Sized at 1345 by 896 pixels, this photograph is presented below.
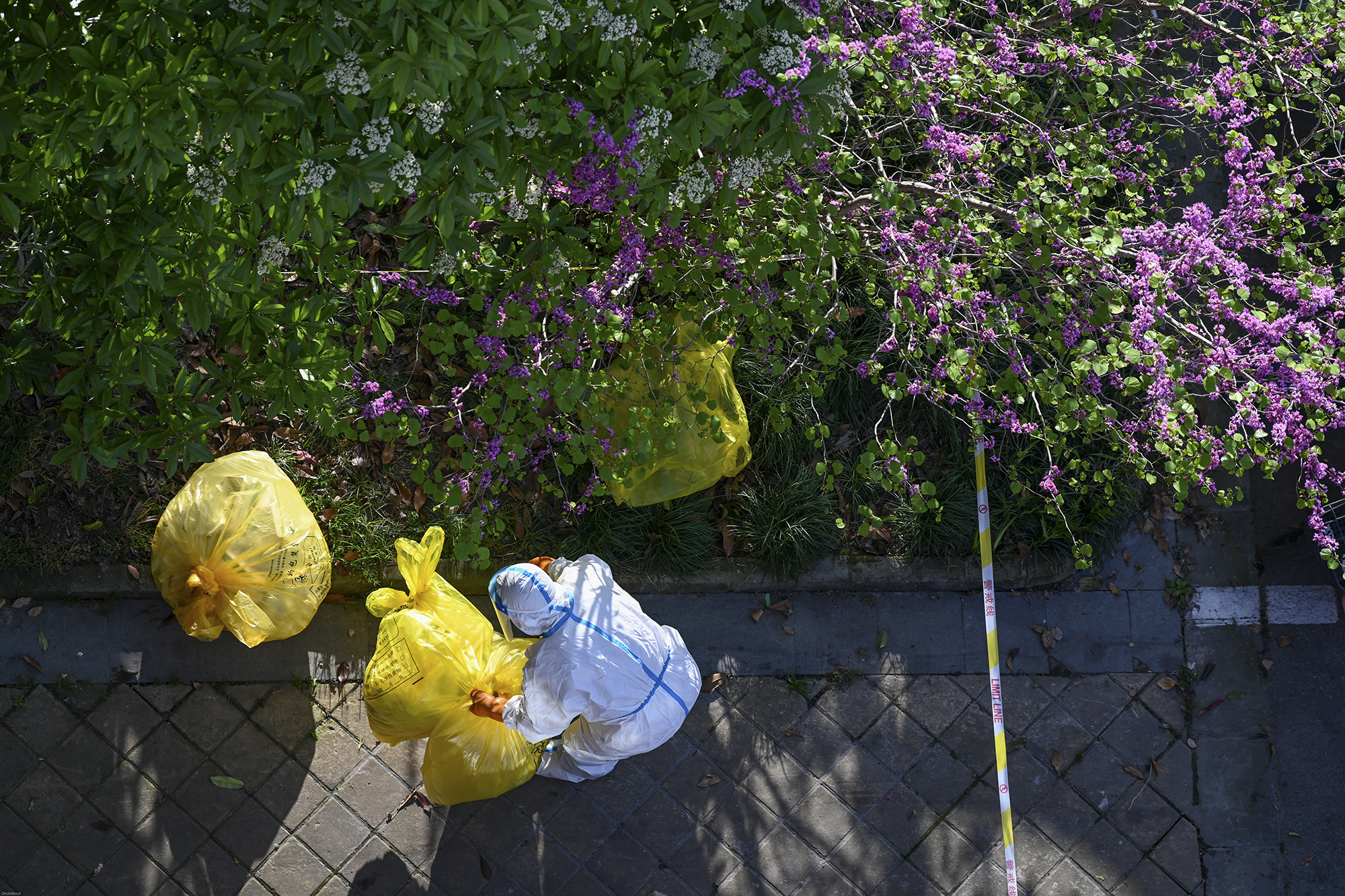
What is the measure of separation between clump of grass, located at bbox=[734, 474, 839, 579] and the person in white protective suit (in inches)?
33.7

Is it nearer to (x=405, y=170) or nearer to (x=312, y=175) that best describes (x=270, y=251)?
(x=312, y=175)

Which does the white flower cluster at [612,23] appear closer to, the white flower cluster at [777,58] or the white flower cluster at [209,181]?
the white flower cluster at [777,58]

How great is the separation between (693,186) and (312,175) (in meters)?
1.22

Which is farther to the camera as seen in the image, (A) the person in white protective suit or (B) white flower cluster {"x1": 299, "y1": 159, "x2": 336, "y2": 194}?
(A) the person in white protective suit

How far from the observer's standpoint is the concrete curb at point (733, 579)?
4.77 meters

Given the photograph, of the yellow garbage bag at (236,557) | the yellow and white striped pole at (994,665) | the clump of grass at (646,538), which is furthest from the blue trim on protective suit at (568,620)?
the yellow and white striped pole at (994,665)

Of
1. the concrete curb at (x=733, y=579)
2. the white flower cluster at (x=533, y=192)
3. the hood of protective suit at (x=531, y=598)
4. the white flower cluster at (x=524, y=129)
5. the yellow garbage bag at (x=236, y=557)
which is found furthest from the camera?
the concrete curb at (x=733, y=579)

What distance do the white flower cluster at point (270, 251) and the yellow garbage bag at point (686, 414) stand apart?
157cm

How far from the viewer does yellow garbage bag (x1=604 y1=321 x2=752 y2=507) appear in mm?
4141

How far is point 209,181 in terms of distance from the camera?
7.95 feet

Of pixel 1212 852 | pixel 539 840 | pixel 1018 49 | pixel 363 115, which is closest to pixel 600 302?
pixel 363 115

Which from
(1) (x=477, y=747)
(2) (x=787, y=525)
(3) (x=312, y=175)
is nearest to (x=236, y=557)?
(1) (x=477, y=747)

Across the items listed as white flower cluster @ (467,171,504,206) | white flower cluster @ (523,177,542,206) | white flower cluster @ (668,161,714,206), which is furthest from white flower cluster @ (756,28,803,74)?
white flower cluster @ (523,177,542,206)

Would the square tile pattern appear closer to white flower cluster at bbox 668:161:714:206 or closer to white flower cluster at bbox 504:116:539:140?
white flower cluster at bbox 668:161:714:206
